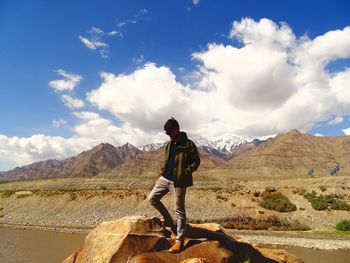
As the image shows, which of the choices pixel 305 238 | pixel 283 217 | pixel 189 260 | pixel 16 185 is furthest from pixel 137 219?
pixel 16 185

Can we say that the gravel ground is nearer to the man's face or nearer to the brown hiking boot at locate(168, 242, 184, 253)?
the brown hiking boot at locate(168, 242, 184, 253)

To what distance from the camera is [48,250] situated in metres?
37.2

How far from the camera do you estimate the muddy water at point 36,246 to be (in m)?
32.1

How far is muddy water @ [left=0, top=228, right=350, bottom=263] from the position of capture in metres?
32.1

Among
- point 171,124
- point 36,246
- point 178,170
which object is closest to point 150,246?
point 178,170

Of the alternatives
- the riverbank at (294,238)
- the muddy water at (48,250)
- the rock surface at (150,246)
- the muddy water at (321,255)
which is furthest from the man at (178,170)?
the riverbank at (294,238)

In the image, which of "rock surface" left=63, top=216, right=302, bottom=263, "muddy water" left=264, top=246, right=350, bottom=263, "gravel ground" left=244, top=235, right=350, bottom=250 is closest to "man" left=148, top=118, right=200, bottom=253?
"rock surface" left=63, top=216, right=302, bottom=263

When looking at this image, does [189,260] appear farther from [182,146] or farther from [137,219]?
[182,146]

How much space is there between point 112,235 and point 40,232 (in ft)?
153

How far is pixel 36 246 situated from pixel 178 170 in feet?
109

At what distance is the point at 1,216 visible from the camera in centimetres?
7300

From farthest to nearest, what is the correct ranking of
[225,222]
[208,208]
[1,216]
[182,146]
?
[1,216] → [208,208] → [225,222] → [182,146]

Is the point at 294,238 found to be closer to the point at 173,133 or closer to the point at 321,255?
the point at 321,255

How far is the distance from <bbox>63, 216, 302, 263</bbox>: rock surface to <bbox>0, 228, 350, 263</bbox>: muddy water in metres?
20.7
